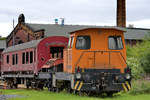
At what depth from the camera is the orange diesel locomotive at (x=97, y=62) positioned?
14.3 m

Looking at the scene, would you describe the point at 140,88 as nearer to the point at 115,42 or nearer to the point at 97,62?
the point at 115,42

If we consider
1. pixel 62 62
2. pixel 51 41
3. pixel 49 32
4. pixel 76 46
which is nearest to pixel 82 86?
pixel 76 46

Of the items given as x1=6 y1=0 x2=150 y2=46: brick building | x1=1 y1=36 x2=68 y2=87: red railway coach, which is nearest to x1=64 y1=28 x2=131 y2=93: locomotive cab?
x1=1 y1=36 x2=68 y2=87: red railway coach

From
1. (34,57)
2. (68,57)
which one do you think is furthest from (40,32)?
(68,57)

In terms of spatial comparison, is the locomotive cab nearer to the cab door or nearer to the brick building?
the cab door

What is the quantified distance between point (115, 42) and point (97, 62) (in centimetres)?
130

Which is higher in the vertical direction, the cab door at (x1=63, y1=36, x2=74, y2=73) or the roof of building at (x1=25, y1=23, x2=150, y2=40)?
the roof of building at (x1=25, y1=23, x2=150, y2=40)

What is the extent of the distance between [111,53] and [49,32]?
111 feet

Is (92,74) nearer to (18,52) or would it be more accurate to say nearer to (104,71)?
(104,71)

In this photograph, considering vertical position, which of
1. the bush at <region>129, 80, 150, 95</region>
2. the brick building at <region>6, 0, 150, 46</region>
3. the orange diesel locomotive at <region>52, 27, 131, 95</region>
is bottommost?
the bush at <region>129, 80, 150, 95</region>

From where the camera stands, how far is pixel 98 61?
1490cm

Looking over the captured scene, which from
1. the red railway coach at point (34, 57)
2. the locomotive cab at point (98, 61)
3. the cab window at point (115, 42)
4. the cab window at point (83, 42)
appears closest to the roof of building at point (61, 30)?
the red railway coach at point (34, 57)

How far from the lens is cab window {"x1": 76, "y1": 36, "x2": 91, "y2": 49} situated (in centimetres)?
1466

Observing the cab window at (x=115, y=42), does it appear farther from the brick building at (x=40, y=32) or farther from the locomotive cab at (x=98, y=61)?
the brick building at (x=40, y=32)
